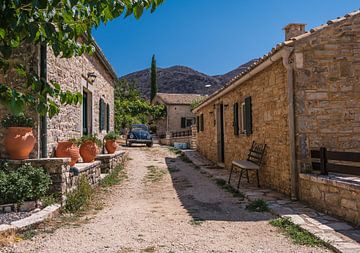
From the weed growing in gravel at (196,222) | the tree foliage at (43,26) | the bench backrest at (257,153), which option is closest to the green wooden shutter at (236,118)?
the bench backrest at (257,153)

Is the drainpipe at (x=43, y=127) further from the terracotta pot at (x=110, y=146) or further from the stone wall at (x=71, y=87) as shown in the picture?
the terracotta pot at (x=110, y=146)

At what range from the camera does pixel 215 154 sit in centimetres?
1341

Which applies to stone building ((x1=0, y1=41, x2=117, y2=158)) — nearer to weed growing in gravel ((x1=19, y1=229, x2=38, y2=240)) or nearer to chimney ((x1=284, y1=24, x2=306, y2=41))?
weed growing in gravel ((x1=19, y1=229, x2=38, y2=240))

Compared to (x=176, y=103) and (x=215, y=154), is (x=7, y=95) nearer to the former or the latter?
(x=215, y=154)

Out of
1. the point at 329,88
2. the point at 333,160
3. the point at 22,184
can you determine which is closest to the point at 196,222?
the point at 333,160

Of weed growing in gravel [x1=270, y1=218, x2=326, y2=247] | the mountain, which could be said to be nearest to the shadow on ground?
weed growing in gravel [x1=270, y1=218, x2=326, y2=247]

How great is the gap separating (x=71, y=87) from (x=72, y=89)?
96 millimetres

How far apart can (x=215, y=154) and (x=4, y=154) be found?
880 centimetres

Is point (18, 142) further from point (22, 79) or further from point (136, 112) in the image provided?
point (136, 112)

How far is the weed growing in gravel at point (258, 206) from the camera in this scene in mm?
5660

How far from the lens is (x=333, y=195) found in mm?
→ 5062

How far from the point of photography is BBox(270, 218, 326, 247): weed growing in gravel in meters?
3.96

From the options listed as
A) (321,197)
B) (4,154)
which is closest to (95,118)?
(4,154)

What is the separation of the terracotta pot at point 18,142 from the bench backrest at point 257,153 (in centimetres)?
514
